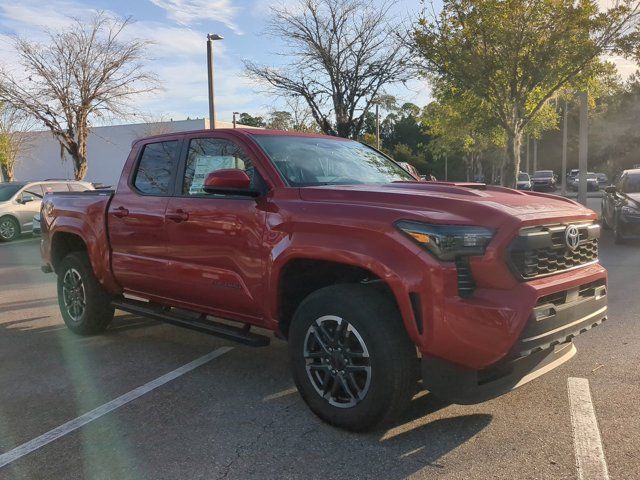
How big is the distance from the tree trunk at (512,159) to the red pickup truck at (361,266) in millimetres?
14334

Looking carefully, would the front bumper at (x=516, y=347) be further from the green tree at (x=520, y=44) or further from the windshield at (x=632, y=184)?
the green tree at (x=520, y=44)

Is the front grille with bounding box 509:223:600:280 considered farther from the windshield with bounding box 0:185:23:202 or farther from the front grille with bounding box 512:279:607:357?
the windshield with bounding box 0:185:23:202

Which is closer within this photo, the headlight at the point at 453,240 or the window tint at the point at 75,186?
the headlight at the point at 453,240

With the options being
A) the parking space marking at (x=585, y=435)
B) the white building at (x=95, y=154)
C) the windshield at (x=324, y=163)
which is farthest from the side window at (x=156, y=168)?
the white building at (x=95, y=154)

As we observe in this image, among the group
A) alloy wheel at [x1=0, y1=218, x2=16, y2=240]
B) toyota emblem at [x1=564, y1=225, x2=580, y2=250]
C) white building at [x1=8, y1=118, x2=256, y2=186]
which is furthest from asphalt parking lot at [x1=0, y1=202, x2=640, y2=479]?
white building at [x1=8, y1=118, x2=256, y2=186]

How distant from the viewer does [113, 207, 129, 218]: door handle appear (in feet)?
16.8

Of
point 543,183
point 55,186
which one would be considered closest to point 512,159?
point 55,186

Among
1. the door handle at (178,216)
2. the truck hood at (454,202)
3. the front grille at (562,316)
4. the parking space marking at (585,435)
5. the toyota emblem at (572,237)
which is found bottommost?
the parking space marking at (585,435)

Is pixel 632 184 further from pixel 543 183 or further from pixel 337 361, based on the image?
pixel 543 183

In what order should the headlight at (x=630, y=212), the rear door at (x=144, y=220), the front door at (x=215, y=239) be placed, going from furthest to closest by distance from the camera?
1. the headlight at (x=630, y=212)
2. the rear door at (x=144, y=220)
3. the front door at (x=215, y=239)

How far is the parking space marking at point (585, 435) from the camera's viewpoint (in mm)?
2979

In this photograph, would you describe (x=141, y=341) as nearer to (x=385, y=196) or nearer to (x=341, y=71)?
(x=385, y=196)

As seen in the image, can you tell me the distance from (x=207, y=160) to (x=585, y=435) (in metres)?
3.35

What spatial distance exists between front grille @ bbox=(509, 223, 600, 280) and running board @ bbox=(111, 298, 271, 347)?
1882mm
